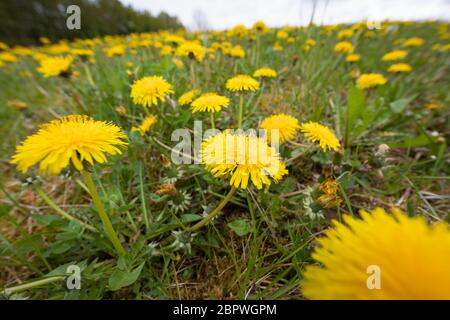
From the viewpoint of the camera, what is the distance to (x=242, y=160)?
0.78 metres

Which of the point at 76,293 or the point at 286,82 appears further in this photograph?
the point at 286,82

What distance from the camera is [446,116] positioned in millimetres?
1921

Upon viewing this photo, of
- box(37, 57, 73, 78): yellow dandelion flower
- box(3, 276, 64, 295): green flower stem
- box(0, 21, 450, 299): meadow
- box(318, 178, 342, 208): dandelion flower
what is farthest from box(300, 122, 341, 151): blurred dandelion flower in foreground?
box(37, 57, 73, 78): yellow dandelion flower

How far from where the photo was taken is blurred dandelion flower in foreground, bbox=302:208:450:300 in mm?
468

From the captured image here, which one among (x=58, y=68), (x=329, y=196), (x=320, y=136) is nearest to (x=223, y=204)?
(x=329, y=196)

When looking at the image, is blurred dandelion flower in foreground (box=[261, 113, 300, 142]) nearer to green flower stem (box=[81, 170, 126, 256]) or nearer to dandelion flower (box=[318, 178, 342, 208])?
dandelion flower (box=[318, 178, 342, 208])

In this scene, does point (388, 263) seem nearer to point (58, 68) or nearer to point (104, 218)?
point (104, 218)

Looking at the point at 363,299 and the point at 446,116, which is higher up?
the point at 446,116

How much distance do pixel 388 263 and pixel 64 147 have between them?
0.82m

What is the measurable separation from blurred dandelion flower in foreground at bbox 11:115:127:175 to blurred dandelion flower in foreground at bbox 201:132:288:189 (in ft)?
0.93
